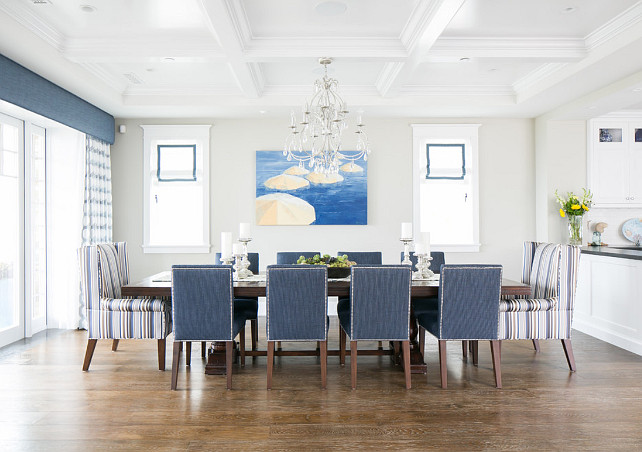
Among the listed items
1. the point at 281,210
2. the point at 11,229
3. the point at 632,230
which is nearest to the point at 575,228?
the point at 632,230

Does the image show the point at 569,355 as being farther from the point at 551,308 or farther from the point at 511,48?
the point at 511,48

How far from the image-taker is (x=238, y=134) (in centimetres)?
598

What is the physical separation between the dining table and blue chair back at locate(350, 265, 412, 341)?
21 centimetres

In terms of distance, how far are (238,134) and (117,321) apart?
307cm

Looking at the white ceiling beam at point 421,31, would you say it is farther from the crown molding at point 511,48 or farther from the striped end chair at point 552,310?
the striped end chair at point 552,310

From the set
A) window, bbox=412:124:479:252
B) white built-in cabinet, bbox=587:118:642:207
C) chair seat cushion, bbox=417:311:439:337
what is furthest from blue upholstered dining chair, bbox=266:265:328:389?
white built-in cabinet, bbox=587:118:642:207

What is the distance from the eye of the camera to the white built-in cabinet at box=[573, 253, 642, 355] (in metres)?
4.18

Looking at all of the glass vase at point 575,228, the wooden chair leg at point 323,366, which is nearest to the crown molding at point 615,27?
the glass vase at point 575,228

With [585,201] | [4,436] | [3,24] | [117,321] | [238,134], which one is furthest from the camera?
[238,134]

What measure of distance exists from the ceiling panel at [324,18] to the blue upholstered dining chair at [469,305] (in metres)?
1.95

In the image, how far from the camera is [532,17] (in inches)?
140

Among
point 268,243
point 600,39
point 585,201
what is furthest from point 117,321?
point 585,201

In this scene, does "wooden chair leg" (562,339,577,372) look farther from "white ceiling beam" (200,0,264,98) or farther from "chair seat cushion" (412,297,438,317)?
"white ceiling beam" (200,0,264,98)

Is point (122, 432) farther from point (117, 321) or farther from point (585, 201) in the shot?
point (585, 201)
